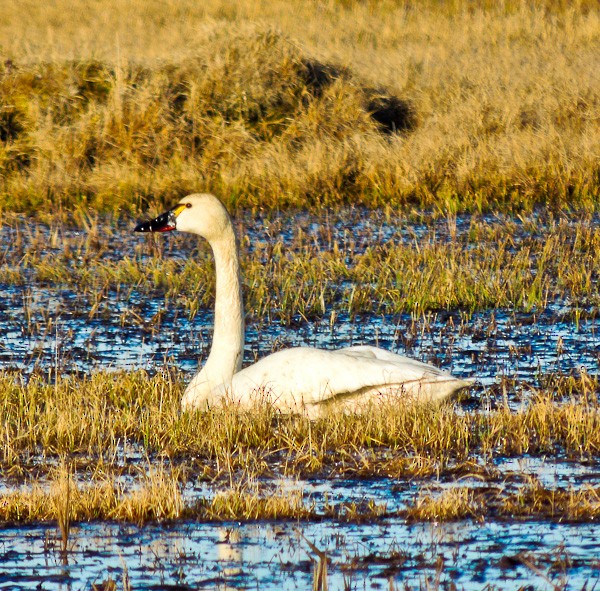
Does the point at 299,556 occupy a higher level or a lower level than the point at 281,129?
lower

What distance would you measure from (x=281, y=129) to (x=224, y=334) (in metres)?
9.18

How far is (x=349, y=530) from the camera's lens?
Result: 507 centimetres

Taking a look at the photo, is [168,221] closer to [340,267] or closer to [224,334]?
[224,334]

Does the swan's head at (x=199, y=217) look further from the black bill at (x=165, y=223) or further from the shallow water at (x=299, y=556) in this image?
the shallow water at (x=299, y=556)

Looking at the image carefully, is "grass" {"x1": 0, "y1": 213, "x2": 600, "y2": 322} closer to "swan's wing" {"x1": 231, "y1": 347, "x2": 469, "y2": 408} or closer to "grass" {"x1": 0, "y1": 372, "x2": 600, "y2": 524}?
"swan's wing" {"x1": 231, "y1": 347, "x2": 469, "y2": 408}

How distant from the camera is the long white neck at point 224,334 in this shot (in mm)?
7285

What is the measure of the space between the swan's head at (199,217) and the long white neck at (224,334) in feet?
0.18

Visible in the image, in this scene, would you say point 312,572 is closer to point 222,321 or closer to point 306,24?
point 222,321

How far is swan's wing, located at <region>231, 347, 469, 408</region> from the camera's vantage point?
273 inches

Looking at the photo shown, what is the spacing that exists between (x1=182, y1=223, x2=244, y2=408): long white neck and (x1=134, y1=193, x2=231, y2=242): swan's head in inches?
2.2

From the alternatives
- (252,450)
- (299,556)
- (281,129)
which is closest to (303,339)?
(252,450)

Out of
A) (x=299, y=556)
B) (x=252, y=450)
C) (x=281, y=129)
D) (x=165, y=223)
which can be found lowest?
(x=299, y=556)

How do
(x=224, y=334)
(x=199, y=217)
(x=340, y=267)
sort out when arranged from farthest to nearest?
(x=340, y=267) → (x=199, y=217) → (x=224, y=334)

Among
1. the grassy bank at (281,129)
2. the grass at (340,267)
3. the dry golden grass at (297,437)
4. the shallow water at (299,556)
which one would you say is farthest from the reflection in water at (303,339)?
the grassy bank at (281,129)
